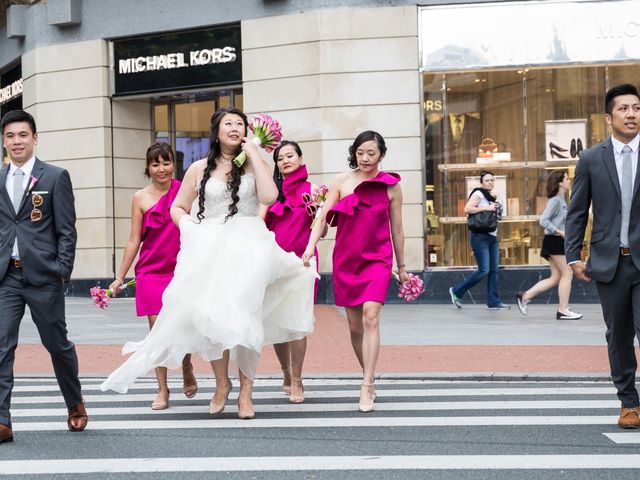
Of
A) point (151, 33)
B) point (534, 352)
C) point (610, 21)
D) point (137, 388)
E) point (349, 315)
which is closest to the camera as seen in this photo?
point (349, 315)

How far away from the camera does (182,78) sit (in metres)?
20.6

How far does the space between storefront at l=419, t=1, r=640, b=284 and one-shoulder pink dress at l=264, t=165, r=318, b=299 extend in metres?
9.58

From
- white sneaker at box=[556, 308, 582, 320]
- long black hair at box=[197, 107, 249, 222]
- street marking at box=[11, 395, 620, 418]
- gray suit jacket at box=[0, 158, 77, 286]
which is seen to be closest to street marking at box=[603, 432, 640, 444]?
street marking at box=[11, 395, 620, 418]

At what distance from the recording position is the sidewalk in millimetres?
10672

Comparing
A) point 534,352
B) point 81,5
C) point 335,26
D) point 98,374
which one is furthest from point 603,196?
point 81,5

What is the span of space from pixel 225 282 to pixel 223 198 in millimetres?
633

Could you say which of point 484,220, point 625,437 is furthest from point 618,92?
point 484,220

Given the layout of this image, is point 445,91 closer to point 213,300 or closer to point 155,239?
point 155,239

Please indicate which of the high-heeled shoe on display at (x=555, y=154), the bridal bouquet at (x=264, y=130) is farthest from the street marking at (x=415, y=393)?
the high-heeled shoe on display at (x=555, y=154)

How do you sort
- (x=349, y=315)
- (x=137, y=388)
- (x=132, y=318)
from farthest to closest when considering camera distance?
1. (x=132, y=318)
2. (x=137, y=388)
3. (x=349, y=315)

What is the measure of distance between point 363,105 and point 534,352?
7.84 meters

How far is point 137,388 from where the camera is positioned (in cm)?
1009

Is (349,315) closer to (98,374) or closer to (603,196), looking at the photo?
(603,196)

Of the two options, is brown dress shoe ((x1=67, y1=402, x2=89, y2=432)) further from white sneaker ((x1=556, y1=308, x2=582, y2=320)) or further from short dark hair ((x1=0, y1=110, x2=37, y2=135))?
white sneaker ((x1=556, y1=308, x2=582, y2=320))
